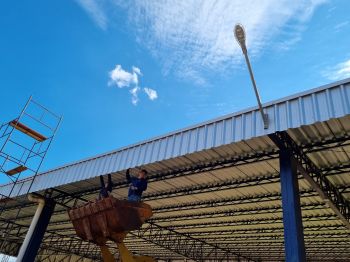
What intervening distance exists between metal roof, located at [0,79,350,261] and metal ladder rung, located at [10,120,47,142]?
2059 mm

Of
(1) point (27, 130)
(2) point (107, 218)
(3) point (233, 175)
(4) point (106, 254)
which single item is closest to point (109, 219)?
(2) point (107, 218)

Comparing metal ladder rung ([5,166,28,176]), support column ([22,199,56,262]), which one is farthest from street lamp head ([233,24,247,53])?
support column ([22,199,56,262])

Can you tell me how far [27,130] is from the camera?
58.5 ft

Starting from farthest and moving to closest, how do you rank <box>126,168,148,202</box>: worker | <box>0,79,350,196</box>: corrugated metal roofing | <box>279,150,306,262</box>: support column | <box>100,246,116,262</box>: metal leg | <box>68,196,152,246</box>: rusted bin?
<box>279,150,306,262</box>: support column, <box>0,79,350,196</box>: corrugated metal roofing, <box>126,168,148,202</box>: worker, <box>100,246,116,262</box>: metal leg, <box>68,196,152,246</box>: rusted bin

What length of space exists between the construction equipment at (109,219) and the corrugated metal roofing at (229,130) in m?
4.63

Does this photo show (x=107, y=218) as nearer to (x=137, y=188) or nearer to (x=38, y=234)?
(x=137, y=188)

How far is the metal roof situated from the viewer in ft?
31.2

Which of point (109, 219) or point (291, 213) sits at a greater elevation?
point (291, 213)

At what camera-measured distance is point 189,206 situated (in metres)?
18.9

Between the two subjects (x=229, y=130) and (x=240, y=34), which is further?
(x=229, y=130)

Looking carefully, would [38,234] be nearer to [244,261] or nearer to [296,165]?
[296,165]

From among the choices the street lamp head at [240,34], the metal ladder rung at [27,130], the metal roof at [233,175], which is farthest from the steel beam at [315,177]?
the metal ladder rung at [27,130]

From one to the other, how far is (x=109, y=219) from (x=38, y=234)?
541 inches

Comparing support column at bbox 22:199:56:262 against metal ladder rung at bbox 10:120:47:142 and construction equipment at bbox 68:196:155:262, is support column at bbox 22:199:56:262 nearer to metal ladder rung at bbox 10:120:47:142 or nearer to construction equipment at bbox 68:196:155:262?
metal ladder rung at bbox 10:120:47:142
